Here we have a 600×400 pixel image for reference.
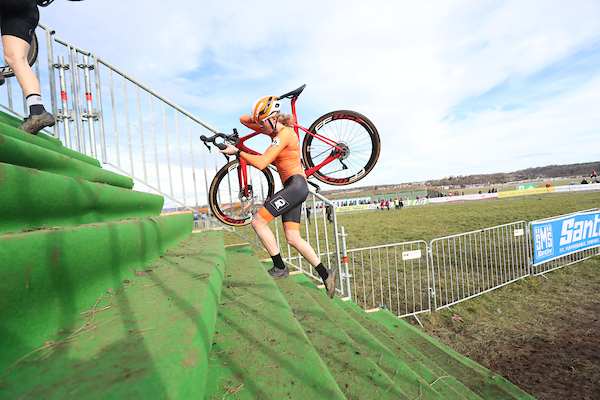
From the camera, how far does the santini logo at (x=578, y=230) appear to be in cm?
728

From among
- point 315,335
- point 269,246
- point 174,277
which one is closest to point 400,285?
point 269,246

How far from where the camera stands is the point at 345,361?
6.32ft

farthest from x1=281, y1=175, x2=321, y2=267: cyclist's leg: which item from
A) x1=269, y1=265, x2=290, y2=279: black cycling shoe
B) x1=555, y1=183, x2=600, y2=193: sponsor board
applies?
x1=555, y1=183, x2=600, y2=193: sponsor board

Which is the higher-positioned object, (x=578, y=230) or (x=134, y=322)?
(x=134, y=322)

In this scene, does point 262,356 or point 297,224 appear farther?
point 297,224

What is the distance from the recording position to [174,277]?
1859 mm

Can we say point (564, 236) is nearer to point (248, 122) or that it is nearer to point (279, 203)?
point (279, 203)

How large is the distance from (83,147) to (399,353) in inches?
178

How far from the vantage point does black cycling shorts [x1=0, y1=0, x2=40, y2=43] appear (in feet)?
7.77

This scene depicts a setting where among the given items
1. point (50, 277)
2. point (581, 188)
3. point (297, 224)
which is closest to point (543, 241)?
point (297, 224)

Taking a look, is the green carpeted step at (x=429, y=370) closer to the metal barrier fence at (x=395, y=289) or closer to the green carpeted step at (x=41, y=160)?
the metal barrier fence at (x=395, y=289)

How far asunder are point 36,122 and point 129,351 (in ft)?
8.66

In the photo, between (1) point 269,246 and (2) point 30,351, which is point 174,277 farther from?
(1) point 269,246

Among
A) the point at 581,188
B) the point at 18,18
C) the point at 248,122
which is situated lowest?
the point at 581,188
